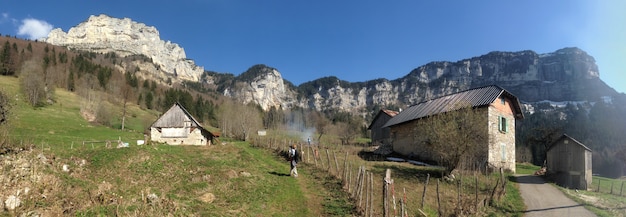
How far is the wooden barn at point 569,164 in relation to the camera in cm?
2898

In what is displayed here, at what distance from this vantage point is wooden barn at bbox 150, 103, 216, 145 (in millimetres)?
45656

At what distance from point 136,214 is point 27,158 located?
7290 millimetres

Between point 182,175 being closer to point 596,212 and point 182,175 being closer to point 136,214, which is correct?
point 136,214

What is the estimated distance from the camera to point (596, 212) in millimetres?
19266

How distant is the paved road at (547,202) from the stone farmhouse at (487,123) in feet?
11.8

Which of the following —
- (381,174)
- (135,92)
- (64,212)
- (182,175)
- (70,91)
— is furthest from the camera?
(135,92)

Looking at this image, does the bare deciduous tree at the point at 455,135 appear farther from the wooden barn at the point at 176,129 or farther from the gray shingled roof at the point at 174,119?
the gray shingled roof at the point at 174,119

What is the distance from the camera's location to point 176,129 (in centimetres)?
4603

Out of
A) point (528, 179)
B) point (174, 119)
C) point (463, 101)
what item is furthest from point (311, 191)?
point (174, 119)

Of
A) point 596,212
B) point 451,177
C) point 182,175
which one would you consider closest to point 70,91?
point 182,175

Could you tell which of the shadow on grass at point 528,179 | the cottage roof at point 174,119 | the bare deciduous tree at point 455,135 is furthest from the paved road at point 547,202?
the cottage roof at point 174,119

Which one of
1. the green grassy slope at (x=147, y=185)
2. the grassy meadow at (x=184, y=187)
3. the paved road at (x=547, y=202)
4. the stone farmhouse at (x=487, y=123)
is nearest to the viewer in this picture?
the green grassy slope at (x=147, y=185)

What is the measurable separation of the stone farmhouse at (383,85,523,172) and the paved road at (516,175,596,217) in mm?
3592

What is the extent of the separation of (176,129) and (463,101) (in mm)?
33098
